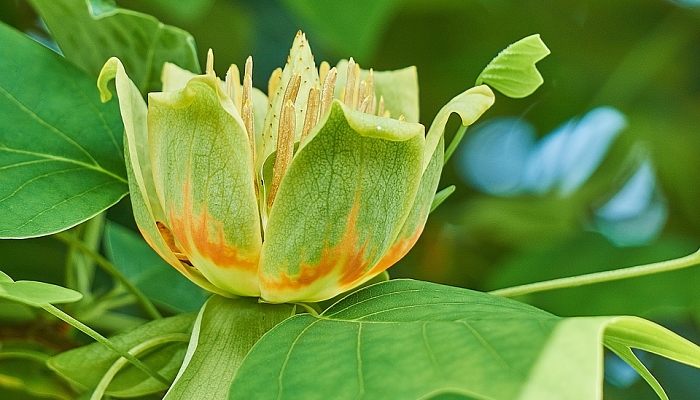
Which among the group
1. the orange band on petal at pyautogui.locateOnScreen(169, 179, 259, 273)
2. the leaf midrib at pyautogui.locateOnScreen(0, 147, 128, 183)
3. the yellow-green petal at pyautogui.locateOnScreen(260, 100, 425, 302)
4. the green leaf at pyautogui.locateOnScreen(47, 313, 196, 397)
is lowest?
the green leaf at pyautogui.locateOnScreen(47, 313, 196, 397)

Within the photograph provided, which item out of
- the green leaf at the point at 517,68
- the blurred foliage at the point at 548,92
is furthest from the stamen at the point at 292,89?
the blurred foliage at the point at 548,92

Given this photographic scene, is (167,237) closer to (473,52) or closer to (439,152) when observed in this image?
(439,152)

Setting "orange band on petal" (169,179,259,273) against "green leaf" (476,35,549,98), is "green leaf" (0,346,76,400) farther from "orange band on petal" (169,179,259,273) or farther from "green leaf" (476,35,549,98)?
"green leaf" (476,35,549,98)

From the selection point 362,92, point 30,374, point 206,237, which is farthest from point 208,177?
point 30,374

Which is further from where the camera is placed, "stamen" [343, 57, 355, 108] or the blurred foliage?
the blurred foliage

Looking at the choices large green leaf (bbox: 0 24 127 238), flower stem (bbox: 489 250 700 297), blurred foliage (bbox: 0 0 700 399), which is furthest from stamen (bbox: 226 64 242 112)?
blurred foliage (bbox: 0 0 700 399)

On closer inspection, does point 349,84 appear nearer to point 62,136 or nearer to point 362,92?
point 362,92

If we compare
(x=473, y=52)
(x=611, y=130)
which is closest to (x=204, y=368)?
(x=473, y=52)
